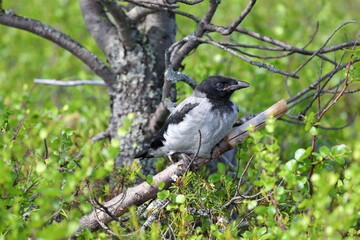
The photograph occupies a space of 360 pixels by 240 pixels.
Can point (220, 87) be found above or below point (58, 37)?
below

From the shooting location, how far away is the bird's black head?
4.18 metres

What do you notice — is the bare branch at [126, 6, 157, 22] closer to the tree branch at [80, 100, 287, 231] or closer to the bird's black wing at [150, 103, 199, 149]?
the bird's black wing at [150, 103, 199, 149]

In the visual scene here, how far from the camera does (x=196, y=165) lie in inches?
158

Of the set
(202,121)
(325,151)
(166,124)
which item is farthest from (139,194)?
(325,151)

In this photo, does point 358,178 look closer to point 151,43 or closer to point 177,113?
point 177,113

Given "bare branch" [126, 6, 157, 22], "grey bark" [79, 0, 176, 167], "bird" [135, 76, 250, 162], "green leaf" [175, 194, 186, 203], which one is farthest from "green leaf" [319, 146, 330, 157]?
"bare branch" [126, 6, 157, 22]

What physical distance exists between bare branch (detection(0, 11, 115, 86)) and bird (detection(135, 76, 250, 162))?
37.1 inches

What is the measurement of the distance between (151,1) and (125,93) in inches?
53.8

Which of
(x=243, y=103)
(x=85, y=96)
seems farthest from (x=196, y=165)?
(x=85, y=96)

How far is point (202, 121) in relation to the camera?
3939 millimetres

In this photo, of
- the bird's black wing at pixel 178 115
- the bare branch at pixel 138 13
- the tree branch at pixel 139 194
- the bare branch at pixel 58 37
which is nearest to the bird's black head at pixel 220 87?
the bird's black wing at pixel 178 115

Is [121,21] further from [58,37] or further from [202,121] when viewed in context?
[202,121]

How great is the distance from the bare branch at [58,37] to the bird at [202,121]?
0.94 m

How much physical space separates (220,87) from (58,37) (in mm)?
1716
